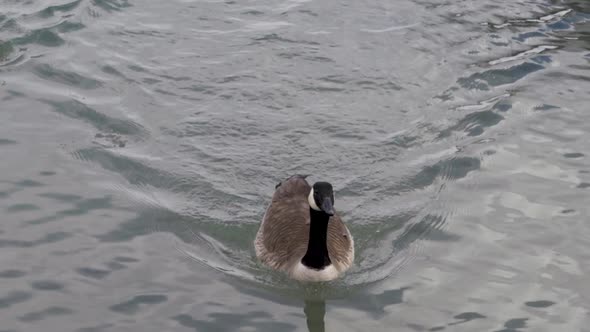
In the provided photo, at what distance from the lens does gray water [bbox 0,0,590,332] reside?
27.3 ft

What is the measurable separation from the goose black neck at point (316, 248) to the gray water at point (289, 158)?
293mm

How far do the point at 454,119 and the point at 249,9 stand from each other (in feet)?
18.2

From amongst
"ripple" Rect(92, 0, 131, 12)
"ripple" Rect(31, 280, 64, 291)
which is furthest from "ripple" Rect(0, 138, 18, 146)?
"ripple" Rect(92, 0, 131, 12)

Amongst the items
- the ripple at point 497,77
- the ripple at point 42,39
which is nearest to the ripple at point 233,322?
the ripple at point 497,77

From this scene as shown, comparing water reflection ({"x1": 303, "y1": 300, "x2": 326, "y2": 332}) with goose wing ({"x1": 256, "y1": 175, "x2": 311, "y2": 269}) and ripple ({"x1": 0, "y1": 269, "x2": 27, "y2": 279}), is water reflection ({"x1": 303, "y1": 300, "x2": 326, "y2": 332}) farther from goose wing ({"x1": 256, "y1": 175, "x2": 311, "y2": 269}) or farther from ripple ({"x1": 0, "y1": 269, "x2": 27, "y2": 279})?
ripple ({"x1": 0, "y1": 269, "x2": 27, "y2": 279})

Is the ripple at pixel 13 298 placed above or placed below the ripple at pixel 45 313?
above

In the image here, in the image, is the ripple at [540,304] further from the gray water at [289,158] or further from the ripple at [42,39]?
A: the ripple at [42,39]

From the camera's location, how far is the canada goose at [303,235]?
870 centimetres

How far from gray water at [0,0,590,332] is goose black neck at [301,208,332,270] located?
293mm

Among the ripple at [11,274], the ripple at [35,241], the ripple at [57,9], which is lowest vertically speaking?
the ripple at [11,274]

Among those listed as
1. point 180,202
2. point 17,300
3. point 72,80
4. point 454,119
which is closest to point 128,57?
point 72,80

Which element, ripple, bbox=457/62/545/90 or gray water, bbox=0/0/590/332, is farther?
ripple, bbox=457/62/545/90

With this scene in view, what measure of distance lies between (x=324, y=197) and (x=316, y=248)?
2.54 feet

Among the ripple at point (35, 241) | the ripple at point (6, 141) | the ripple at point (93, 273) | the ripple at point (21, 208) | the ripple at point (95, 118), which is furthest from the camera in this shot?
the ripple at point (95, 118)
